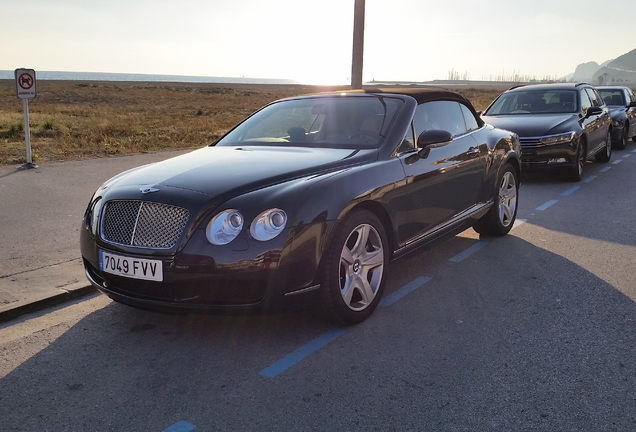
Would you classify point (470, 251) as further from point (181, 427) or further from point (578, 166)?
point (578, 166)

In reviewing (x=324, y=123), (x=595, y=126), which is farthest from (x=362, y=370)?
(x=595, y=126)

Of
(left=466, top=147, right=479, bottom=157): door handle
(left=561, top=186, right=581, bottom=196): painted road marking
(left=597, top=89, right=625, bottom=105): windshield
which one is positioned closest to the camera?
(left=466, top=147, right=479, bottom=157): door handle

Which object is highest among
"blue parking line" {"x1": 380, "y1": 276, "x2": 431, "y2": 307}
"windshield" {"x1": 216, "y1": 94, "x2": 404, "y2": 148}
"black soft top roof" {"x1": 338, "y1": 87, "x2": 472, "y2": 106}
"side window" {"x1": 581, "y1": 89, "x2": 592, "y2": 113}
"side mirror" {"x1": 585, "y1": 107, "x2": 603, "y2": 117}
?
"side window" {"x1": 581, "y1": 89, "x2": 592, "y2": 113}

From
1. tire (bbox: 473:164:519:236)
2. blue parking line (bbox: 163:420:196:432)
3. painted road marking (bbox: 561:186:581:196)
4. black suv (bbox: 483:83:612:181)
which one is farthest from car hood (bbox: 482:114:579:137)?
blue parking line (bbox: 163:420:196:432)

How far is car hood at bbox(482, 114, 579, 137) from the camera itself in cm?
1073

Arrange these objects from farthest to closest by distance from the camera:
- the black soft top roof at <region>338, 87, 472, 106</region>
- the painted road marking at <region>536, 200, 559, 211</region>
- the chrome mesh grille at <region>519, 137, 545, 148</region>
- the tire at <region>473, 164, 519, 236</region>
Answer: the chrome mesh grille at <region>519, 137, 545, 148</region> → the painted road marking at <region>536, 200, 559, 211</region> → the tire at <region>473, 164, 519, 236</region> → the black soft top roof at <region>338, 87, 472, 106</region>

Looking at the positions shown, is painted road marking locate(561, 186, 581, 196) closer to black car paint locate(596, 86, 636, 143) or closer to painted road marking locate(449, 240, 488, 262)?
painted road marking locate(449, 240, 488, 262)

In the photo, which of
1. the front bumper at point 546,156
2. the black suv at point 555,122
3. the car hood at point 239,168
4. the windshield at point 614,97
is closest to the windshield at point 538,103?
the black suv at point 555,122

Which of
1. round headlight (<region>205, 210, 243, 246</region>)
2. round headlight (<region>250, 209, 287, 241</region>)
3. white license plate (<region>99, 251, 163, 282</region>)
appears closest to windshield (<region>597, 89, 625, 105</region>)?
round headlight (<region>250, 209, 287, 241</region>)

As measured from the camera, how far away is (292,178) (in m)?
4.16

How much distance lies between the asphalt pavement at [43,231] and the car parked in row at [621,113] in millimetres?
12099

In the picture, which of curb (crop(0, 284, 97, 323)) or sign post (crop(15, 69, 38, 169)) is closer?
curb (crop(0, 284, 97, 323))

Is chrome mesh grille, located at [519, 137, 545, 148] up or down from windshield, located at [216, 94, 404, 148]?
down

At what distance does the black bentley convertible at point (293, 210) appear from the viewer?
375cm
